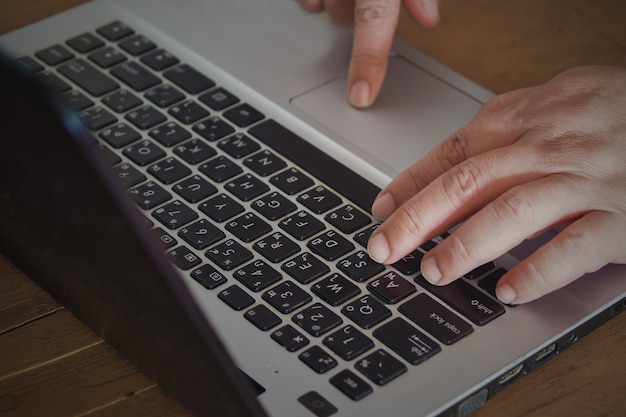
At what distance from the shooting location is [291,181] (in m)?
0.84

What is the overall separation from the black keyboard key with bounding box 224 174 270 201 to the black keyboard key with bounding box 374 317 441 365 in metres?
0.19

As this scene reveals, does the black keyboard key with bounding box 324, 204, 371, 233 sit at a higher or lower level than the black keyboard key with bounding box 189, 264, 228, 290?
higher

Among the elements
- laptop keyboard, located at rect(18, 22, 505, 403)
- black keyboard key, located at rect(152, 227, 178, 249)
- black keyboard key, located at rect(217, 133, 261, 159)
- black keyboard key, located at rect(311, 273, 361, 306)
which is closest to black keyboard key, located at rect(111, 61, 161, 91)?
laptop keyboard, located at rect(18, 22, 505, 403)

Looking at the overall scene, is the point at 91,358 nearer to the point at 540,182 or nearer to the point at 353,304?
the point at 353,304

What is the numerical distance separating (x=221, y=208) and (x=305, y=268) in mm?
104

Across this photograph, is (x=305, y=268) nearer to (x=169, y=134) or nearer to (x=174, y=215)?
A: (x=174, y=215)

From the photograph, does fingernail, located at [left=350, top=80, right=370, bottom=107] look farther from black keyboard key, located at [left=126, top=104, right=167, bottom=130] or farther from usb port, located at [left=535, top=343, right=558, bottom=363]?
usb port, located at [left=535, top=343, right=558, bottom=363]

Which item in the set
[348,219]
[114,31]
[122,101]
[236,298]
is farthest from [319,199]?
[114,31]

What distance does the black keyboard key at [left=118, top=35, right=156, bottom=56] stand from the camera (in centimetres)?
100

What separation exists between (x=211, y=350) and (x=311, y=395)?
0.15m

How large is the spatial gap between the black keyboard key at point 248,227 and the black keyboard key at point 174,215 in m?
0.03

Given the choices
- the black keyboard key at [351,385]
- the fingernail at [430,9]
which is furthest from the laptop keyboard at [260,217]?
the fingernail at [430,9]

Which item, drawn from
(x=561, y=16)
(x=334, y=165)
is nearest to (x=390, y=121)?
(x=334, y=165)

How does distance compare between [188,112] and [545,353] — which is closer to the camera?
[545,353]
